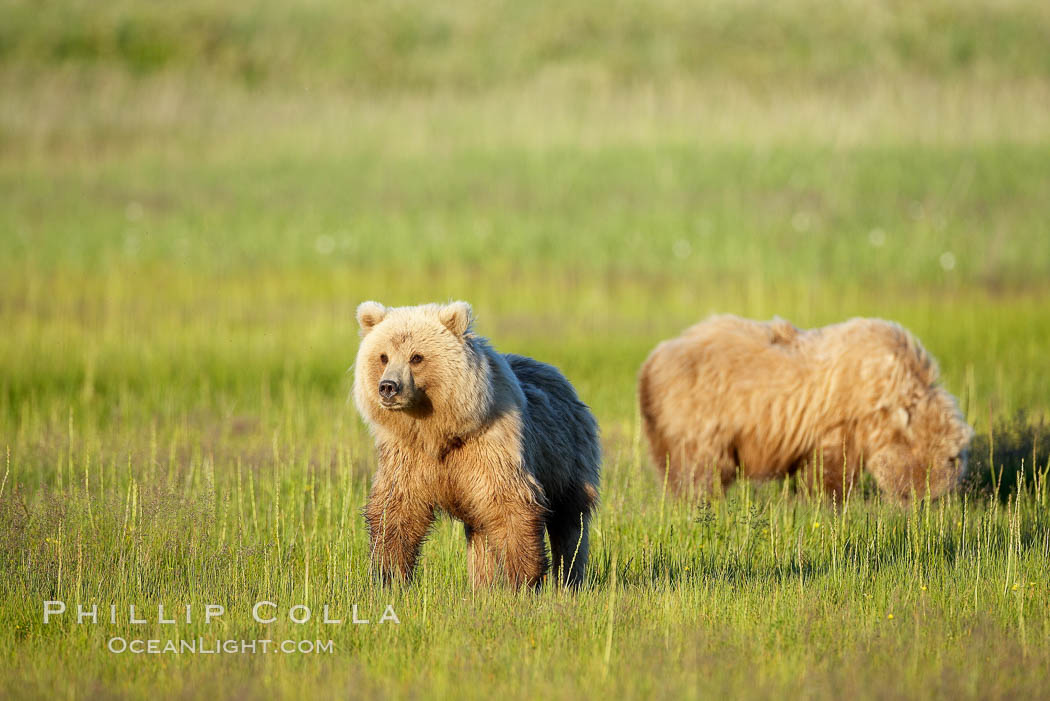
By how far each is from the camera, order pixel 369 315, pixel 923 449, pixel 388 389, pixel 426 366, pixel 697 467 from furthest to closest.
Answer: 1. pixel 697 467
2. pixel 923 449
3. pixel 369 315
4. pixel 426 366
5. pixel 388 389

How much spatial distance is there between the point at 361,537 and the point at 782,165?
686 inches

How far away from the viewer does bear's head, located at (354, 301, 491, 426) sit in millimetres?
5363

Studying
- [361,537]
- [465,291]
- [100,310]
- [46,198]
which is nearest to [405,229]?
[465,291]

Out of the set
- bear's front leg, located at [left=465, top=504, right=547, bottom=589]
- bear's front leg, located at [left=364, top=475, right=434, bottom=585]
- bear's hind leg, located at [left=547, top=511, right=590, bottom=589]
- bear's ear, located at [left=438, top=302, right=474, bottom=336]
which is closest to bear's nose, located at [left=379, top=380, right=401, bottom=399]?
bear's ear, located at [left=438, top=302, right=474, bottom=336]

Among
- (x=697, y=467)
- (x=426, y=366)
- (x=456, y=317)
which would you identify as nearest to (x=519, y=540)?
(x=426, y=366)

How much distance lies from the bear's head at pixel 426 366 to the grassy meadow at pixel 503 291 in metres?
0.84

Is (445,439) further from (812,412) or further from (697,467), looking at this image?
(812,412)

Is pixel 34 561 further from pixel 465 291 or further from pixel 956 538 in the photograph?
pixel 465 291

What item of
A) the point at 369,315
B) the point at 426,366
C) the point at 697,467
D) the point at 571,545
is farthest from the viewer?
the point at 697,467

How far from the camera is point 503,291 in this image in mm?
17000

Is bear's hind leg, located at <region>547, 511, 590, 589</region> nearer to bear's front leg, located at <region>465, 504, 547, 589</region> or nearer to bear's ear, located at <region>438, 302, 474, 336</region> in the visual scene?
bear's front leg, located at <region>465, 504, 547, 589</region>

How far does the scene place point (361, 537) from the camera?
7.07 m

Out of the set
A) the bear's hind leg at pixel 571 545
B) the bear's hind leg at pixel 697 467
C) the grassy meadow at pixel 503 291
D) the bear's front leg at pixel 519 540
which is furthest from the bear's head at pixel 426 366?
the bear's hind leg at pixel 697 467

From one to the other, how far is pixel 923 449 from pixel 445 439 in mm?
3873
